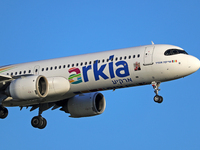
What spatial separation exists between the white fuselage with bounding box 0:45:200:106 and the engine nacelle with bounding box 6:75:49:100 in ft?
5.97

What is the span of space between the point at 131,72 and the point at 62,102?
1055 centimetres

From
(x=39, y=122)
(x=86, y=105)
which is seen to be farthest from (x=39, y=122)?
(x=86, y=105)

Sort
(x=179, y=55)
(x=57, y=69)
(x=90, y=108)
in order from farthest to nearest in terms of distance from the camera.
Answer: (x=90, y=108)
(x=57, y=69)
(x=179, y=55)

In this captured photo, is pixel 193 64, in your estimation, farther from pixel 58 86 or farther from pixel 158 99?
pixel 58 86

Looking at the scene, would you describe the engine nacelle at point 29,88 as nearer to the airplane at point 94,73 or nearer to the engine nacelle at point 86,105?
the airplane at point 94,73

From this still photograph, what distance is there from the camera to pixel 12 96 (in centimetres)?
4559

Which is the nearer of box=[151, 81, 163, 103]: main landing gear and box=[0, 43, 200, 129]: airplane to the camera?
box=[0, 43, 200, 129]: airplane

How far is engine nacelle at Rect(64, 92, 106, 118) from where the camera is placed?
168 feet

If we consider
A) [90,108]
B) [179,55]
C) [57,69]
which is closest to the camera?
[179,55]

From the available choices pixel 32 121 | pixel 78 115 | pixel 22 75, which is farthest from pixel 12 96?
pixel 78 115

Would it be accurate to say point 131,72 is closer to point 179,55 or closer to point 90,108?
point 179,55

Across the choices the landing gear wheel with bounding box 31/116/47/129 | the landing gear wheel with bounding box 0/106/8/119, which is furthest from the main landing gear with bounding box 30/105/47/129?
the landing gear wheel with bounding box 0/106/8/119

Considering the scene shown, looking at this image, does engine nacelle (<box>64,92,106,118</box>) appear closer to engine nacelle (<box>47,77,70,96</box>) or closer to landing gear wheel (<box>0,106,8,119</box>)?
engine nacelle (<box>47,77,70,96</box>)

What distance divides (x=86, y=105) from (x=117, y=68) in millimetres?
7540
